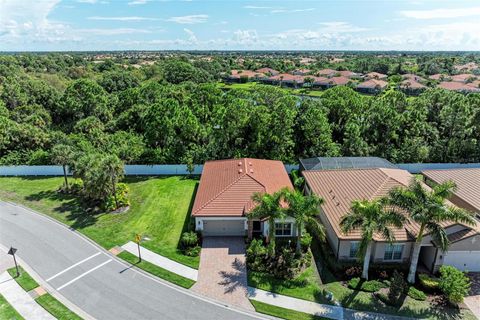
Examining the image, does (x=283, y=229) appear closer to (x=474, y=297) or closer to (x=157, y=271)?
(x=157, y=271)

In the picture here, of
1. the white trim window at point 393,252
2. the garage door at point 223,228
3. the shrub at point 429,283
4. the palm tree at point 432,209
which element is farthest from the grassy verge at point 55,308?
the shrub at point 429,283

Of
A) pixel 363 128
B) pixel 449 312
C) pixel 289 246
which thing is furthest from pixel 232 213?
pixel 363 128

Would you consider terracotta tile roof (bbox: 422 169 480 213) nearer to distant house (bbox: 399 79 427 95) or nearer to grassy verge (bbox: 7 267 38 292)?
grassy verge (bbox: 7 267 38 292)

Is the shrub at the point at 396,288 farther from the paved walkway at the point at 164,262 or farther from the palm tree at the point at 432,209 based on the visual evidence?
the paved walkway at the point at 164,262

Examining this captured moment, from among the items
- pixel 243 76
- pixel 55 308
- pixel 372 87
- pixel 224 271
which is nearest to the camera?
pixel 55 308

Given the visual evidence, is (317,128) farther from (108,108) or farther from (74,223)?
(108,108)


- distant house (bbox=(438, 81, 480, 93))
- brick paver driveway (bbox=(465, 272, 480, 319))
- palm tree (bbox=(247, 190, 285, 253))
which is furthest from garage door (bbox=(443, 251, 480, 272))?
distant house (bbox=(438, 81, 480, 93))

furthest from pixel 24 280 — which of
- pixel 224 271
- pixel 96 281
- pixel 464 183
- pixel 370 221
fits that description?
pixel 464 183
